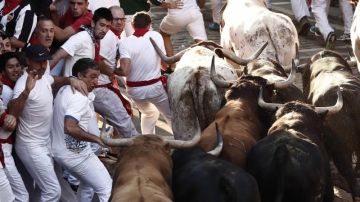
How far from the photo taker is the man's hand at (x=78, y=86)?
11.2 metres

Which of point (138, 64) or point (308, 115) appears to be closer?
point (308, 115)

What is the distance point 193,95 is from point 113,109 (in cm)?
107

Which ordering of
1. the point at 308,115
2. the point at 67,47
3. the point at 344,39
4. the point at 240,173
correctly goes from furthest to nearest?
the point at 344,39, the point at 67,47, the point at 308,115, the point at 240,173

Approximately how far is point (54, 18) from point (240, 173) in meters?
4.33

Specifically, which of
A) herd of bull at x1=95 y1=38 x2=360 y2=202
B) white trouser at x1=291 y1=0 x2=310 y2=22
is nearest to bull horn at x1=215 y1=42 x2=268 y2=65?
herd of bull at x1=95 y1=38 x2=360 y2=202

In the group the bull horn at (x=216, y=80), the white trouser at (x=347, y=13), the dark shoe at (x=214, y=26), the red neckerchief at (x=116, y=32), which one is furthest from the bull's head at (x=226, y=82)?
the dark shoe at (x=214, y=26)

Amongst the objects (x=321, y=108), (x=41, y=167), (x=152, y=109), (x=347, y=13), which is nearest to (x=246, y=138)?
(x=321, y=108)

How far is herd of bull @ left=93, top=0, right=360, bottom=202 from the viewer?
9.62 metres

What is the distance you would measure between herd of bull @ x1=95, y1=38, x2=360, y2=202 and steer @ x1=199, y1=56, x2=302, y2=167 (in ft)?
0.04

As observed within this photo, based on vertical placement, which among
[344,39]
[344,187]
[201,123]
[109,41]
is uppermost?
[109,41]

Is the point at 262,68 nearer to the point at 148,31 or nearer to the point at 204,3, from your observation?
the point at 148,31

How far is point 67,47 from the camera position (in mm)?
12164

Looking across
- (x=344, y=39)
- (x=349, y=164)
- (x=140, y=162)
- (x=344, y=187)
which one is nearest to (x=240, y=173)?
(x=140, y=162)

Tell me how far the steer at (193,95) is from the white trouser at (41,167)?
2.12 m
